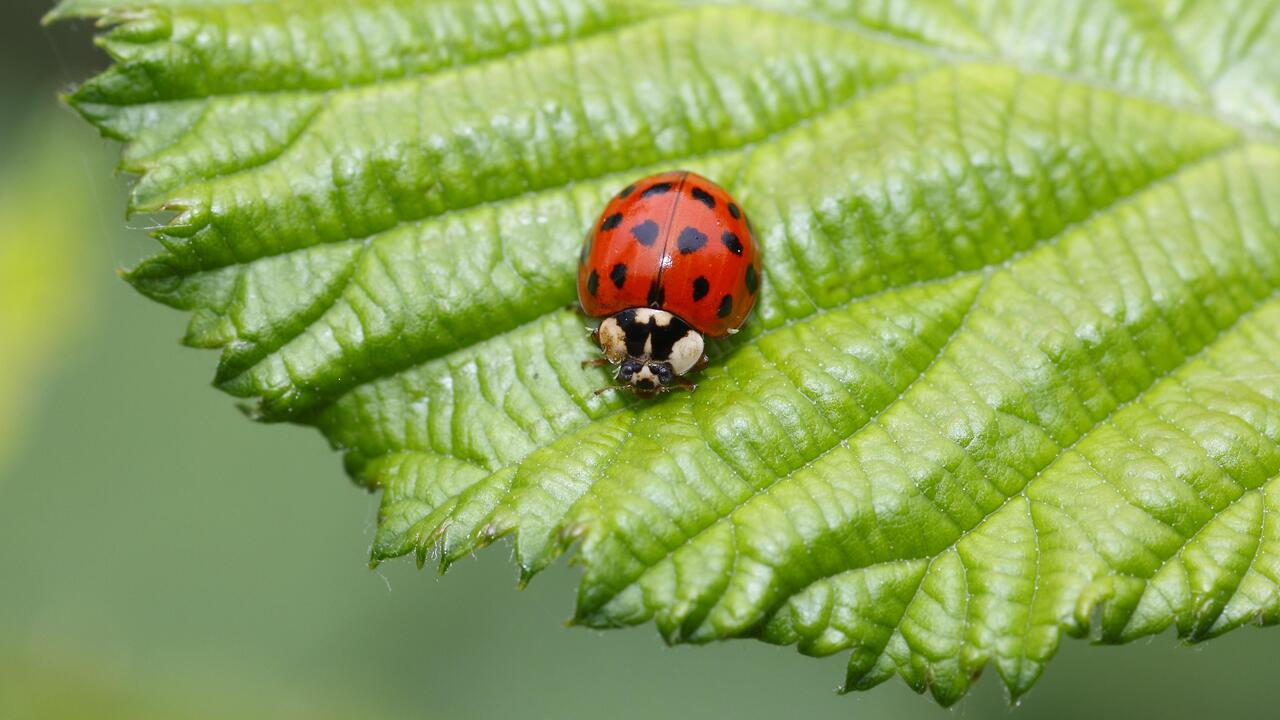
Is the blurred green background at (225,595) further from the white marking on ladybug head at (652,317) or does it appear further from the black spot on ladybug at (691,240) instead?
the black spot on ladybug at (691,240)

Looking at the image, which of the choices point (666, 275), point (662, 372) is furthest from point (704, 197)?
point (662, 372)

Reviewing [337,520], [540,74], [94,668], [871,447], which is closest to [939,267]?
[871,447]

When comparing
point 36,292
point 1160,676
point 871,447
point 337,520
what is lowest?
point 1160,676

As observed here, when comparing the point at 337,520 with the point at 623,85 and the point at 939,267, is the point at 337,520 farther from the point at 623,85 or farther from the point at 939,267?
the point at 939,267

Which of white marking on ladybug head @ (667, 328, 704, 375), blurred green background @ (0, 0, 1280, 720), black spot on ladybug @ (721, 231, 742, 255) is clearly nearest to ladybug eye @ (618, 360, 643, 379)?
white marking on ladybug head @ (667, 328, 704, 375)

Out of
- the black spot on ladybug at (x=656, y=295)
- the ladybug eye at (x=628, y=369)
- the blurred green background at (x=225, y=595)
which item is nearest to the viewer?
the ladybug eye at (x=628, y=369)

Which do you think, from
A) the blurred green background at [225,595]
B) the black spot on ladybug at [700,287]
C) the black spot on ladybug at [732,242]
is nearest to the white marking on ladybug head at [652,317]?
the black spot on ladybug at [700,287]
